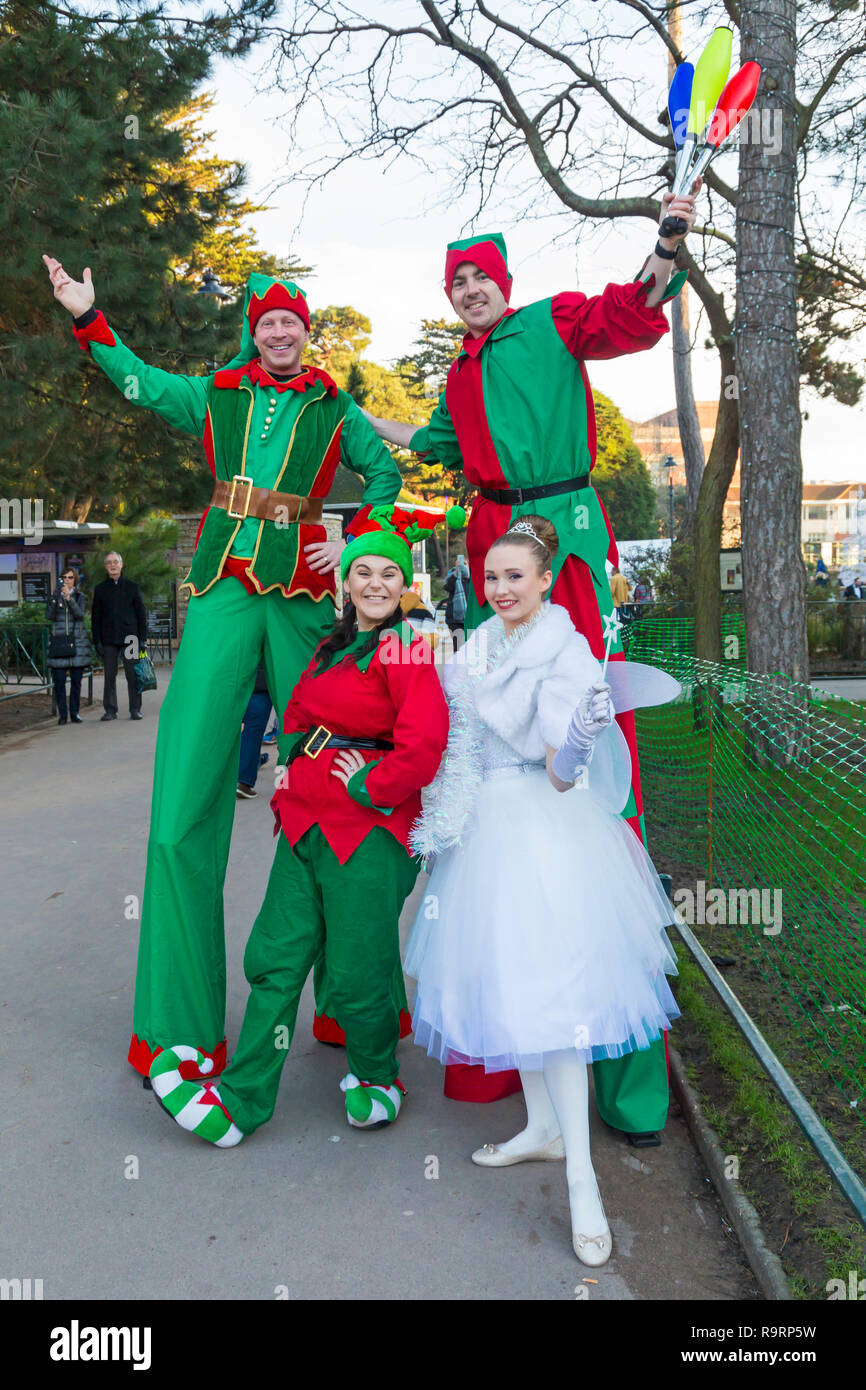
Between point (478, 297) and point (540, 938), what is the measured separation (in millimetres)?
1934

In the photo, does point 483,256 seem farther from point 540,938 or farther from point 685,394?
point 685,394

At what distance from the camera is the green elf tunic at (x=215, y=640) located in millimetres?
3486

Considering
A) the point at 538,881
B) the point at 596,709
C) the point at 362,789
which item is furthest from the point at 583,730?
the point at 362,789

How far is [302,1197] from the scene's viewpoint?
9.75 ft

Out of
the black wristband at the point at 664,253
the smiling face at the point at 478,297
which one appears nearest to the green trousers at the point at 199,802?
the smiling face at the point at 478,297

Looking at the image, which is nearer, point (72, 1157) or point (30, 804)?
point (72, 1157)

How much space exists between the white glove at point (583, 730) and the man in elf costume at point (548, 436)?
1.96 ft

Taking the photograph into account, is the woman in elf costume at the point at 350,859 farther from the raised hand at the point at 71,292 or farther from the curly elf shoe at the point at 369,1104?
the raised hand at the point at 71,292
